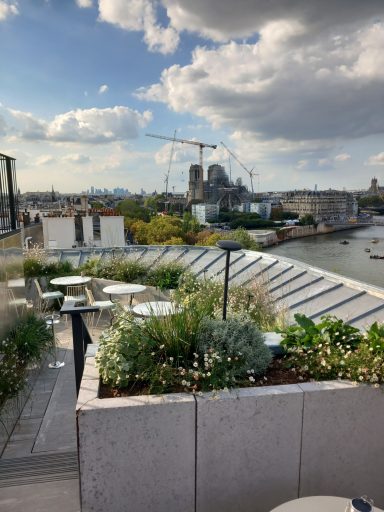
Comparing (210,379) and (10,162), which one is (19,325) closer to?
(10,162)

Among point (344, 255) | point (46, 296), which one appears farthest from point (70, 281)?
point (344, 255)

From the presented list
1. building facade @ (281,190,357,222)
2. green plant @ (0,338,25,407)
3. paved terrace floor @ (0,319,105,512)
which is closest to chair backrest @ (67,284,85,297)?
paved terrace floor @ (0,319,105,512)

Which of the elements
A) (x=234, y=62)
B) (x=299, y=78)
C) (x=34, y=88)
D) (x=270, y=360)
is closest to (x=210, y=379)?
(x=270, y=360)

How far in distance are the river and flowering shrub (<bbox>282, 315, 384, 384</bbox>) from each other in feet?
115

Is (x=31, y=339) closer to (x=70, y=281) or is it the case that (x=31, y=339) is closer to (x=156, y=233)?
(x=70, y=281)

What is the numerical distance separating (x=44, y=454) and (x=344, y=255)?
5878cm

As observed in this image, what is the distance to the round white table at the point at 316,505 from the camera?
1597 mm

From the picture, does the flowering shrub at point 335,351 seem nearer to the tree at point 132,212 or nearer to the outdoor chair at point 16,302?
the outdoor chair at point 16,302

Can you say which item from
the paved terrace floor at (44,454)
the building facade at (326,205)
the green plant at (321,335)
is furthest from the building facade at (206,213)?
the green plant at (321,335)

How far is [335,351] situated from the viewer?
256 centimetres

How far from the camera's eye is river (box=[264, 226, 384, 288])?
44.2 m

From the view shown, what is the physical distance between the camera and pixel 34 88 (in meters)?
7.59

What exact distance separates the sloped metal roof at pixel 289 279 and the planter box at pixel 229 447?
2.76m

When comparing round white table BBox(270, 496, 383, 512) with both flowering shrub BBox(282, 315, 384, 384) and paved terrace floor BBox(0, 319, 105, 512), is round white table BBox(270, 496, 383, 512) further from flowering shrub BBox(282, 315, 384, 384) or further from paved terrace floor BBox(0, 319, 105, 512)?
paved terrace floor BBox(0, 319, 105, 512)
